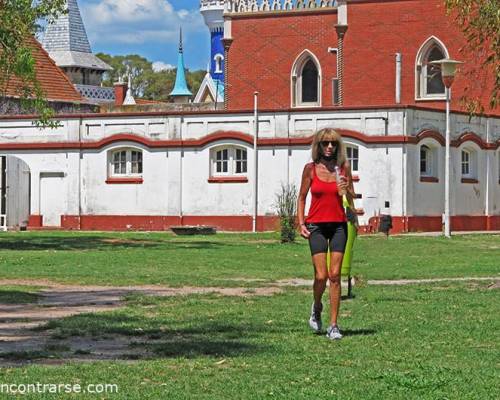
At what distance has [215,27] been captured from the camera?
94625 mm

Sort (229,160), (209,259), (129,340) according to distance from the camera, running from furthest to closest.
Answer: (229,160)
(209,259)
(129,340)

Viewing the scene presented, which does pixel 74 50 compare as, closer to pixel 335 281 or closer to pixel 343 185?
pixel 343 185

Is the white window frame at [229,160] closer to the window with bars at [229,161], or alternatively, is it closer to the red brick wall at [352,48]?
the window with bars at [229,161]

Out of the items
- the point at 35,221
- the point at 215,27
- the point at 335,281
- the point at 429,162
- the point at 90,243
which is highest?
the point at 215,27

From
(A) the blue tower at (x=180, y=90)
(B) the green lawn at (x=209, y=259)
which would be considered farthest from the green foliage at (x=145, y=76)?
(B) the green lawn at (x=209, y=259)

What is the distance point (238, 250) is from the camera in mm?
30781

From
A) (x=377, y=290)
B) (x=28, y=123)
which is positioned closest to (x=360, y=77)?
(x=28, y=123)

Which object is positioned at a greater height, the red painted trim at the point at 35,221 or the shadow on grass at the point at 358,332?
the red painted trim at the point at 35,221

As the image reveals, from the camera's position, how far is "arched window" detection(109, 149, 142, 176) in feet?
157

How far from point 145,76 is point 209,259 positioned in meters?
112

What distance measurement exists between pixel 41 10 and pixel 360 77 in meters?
27.6

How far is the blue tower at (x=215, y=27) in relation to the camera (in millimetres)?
91562

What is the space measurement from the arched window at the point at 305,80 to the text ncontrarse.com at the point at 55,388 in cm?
5020

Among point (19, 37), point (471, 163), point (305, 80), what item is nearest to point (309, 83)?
point (305, 80)
